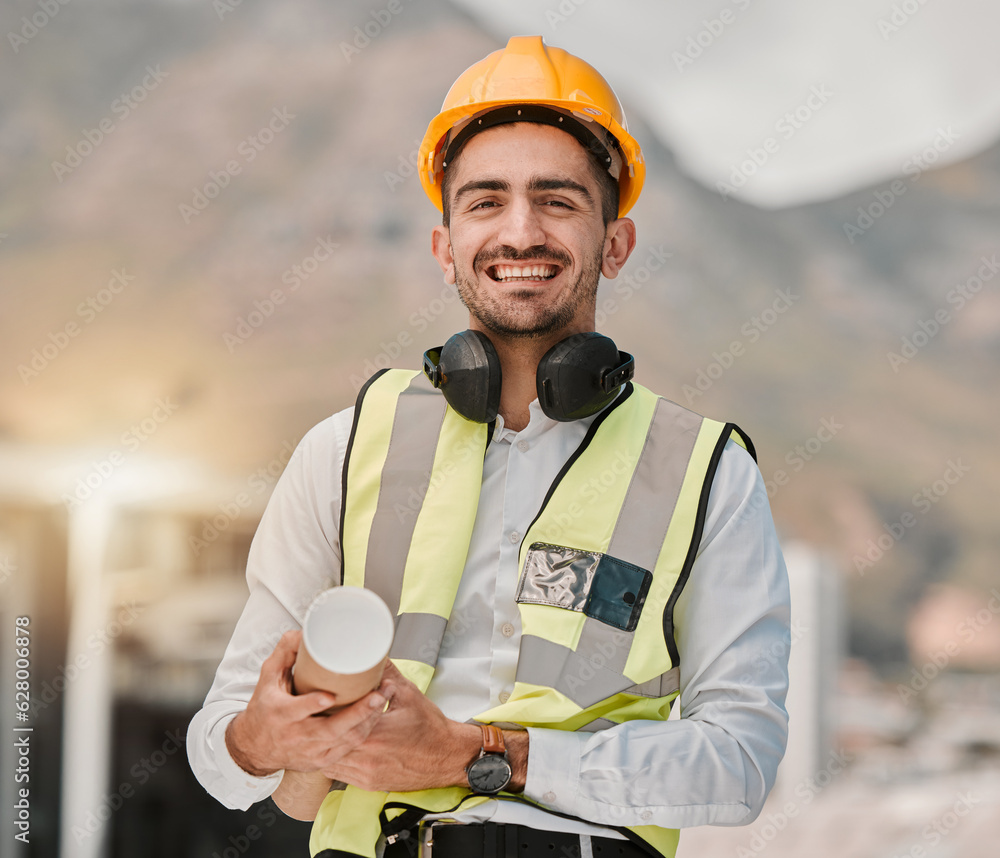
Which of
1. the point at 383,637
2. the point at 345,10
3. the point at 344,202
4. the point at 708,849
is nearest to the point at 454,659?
the point at 383,637

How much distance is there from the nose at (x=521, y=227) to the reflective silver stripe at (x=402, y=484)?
0.38m

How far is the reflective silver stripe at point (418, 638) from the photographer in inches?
73.1

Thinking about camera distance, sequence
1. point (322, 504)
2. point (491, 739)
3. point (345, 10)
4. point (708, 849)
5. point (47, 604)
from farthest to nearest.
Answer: point (345, 10), point (708, 849), point (47, 604), point (322, 504), point (491, 739)

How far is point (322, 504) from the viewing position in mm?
2055

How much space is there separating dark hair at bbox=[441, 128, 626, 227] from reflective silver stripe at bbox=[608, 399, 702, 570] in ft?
1.55

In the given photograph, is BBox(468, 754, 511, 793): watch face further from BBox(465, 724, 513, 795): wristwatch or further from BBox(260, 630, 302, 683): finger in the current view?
BBox(260, 630, 302, 683): finger

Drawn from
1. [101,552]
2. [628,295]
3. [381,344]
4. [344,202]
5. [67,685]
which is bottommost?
[67,685]

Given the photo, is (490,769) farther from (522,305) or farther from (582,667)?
(522,305)

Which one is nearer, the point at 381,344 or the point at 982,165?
the point at 381,344

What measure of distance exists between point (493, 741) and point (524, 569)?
0.35m

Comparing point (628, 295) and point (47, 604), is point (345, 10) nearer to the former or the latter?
point (628, 295)

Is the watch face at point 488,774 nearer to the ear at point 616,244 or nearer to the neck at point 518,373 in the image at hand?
the neck at point 518,373

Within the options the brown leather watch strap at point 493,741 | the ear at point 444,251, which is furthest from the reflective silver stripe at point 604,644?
the ear at point 444,251

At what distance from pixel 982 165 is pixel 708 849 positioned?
1713cm
